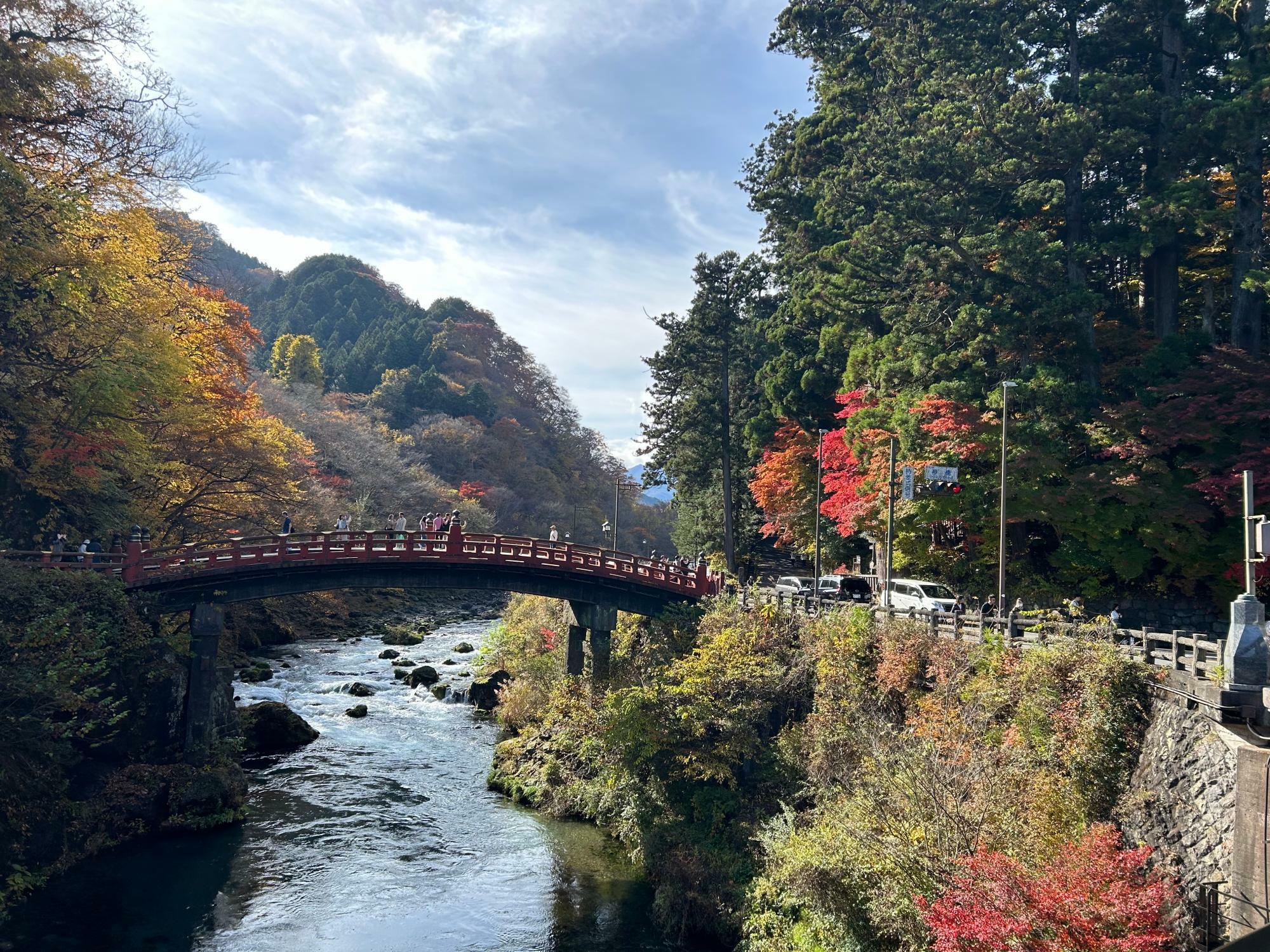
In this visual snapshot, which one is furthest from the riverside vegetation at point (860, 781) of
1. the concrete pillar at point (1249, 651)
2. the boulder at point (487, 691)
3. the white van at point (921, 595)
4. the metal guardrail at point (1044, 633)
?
the boulder at point (487, 691)

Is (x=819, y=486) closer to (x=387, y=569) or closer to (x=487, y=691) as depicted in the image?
(x=487, y=691)

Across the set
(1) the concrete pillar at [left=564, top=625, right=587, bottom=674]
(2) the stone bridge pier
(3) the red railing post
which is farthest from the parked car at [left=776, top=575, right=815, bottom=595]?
(3) the red railing post

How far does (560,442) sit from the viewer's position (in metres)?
106

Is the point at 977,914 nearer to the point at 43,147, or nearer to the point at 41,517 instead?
the point at 41,517

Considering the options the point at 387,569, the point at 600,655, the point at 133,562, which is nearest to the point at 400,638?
the point at 387,569

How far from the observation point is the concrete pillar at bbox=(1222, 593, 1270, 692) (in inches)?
518

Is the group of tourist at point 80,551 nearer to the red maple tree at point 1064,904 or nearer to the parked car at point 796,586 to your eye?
the parked car at point 796,586

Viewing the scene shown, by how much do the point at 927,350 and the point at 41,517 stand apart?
104ft

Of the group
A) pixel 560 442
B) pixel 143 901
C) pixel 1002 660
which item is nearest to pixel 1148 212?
pixel 1002 660

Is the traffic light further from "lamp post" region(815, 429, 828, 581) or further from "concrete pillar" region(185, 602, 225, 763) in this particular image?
"concrete pillar" region(185, 602, 225, 763)

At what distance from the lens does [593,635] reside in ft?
108

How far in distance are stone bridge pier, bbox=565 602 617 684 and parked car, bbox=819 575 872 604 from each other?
8.16 m

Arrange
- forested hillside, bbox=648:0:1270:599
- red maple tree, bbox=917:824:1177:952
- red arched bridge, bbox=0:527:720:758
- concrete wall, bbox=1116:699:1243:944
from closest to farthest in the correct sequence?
red maple tree, bbox=917:824:1177:952 → concrete wall, bbox=1116:699:1243:944 → red arched bridge, bbox=0:527:720:758 → forested hillside, bbox=648:0:1270:599

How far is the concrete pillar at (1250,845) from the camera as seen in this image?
1145cm
